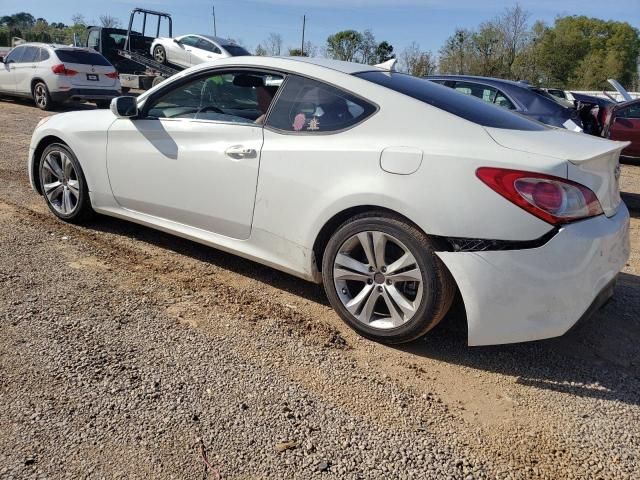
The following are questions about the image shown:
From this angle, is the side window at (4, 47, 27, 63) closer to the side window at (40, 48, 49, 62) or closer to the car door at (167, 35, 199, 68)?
the side window at (40, 48, 49, 62)

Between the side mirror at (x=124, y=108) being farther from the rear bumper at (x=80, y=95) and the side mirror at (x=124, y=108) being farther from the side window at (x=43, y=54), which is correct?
the side window at (x=43, y=54)

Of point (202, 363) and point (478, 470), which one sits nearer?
point (478, 470)

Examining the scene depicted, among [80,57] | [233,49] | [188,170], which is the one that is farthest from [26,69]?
[188,170]

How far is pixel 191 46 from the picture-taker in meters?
18.5

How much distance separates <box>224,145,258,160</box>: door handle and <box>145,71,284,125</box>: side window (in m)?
0.20

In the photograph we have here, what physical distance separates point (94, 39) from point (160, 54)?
8.61 feet

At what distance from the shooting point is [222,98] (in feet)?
13.1

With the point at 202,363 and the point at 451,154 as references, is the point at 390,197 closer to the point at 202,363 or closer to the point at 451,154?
the point at 451,154

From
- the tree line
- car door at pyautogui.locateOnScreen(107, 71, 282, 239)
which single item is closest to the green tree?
the tree line

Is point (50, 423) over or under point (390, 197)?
under


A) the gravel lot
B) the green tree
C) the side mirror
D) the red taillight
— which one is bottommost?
the gravel lot

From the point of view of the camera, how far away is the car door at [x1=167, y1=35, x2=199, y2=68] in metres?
18.5

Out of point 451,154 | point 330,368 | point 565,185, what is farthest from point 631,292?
point 330,368

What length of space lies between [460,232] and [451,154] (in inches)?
15.8
